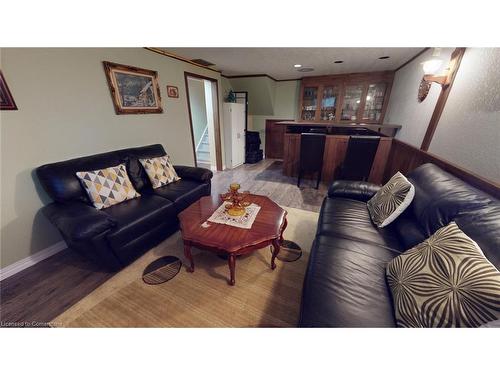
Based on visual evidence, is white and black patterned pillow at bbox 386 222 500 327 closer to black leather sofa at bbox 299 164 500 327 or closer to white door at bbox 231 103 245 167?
black leather sofa at bbox 299 164 500 327

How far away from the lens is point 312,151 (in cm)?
317

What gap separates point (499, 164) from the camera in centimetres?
118

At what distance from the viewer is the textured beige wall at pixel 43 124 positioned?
144 centimetres

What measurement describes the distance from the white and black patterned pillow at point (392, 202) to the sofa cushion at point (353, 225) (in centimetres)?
7

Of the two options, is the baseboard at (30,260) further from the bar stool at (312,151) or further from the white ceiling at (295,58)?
the bar stool at (312,151)

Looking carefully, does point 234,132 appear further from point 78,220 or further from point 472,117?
point 472,117

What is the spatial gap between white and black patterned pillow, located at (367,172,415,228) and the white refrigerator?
→ 3.33 metres

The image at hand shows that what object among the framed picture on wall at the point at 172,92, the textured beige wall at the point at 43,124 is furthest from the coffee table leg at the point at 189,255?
the framed picture on wall at the point at 172,92

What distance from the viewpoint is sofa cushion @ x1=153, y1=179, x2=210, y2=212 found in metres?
1.99

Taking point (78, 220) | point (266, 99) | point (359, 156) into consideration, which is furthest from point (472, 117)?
point (266, 99)
